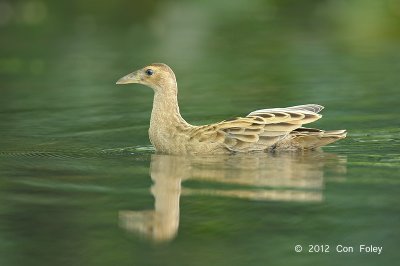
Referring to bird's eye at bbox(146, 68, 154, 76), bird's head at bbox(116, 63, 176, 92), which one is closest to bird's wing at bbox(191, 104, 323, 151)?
bird's head at bbox(116, 63, 176, 92)

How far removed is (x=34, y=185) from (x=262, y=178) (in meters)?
2.16

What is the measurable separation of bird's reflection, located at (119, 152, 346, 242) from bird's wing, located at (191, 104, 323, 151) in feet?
0.55

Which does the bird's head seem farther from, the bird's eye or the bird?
the bird

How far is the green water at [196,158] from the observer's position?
331 inches

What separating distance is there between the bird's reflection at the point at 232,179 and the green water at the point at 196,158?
2 cm

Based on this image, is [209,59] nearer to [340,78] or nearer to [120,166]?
[340,78]

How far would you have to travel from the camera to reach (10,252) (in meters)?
8.27

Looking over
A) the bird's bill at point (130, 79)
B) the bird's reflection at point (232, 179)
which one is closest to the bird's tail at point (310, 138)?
the bird's reflection at point (232, 179)

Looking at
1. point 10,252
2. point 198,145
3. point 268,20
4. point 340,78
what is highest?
point 268,20

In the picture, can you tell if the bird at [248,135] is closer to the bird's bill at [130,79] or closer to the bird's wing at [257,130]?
the bird's wing at [257,130]

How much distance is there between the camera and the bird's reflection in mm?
9047

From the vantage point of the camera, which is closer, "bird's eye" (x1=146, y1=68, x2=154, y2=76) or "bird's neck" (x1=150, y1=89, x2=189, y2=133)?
"bird's neck" (x1=150, y1=89, x2=189, y2=133)

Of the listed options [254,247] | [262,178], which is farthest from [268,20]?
[254,247]

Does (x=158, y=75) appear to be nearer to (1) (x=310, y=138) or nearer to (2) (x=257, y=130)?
(2) (x=257, y=130)
